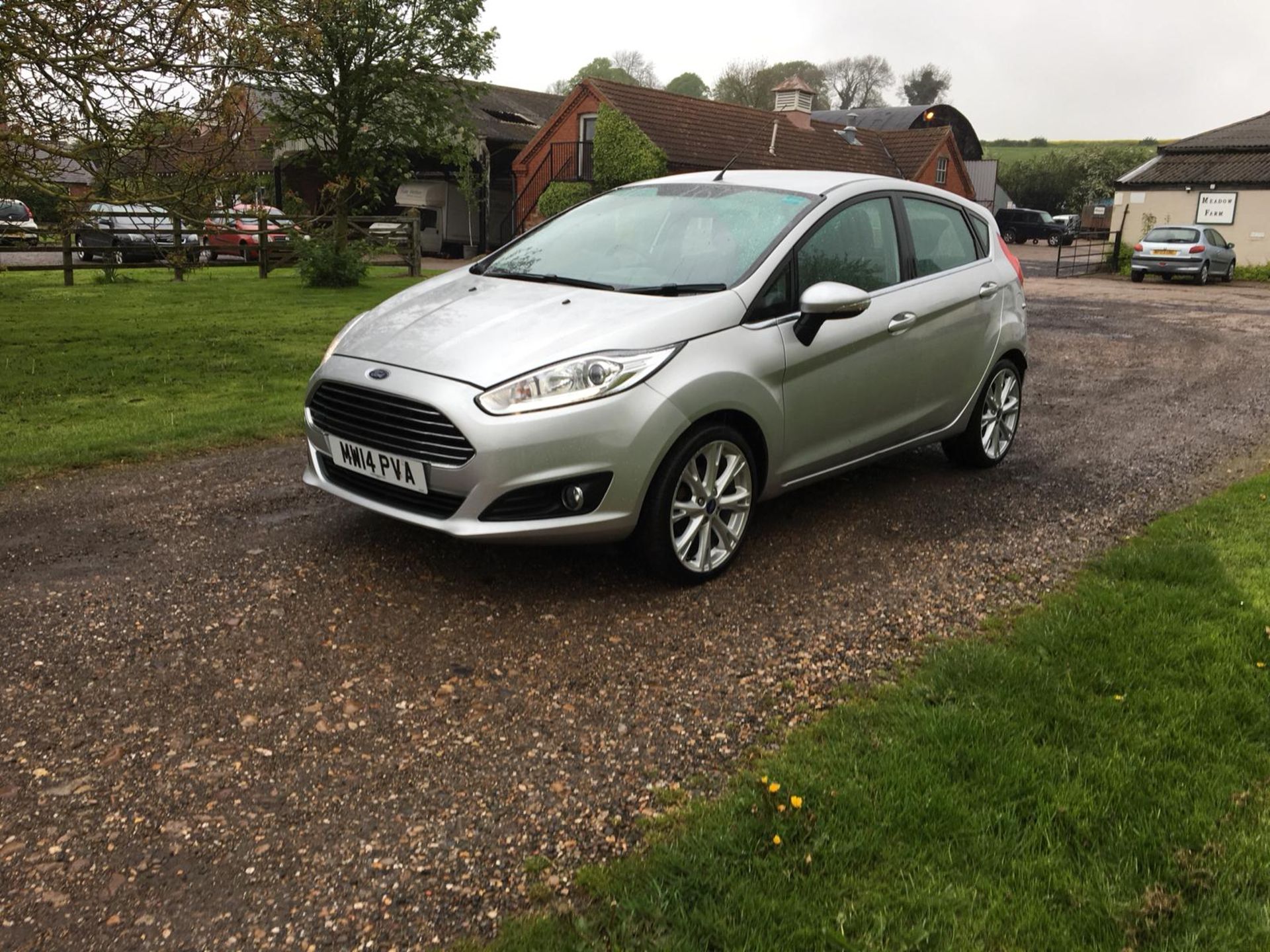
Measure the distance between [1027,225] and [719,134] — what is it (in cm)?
2770

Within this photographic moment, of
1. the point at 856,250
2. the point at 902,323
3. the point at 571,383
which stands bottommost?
the point at 571,383

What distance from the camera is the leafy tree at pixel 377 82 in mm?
22422

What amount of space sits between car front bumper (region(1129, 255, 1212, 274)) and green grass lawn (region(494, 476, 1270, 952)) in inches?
1152

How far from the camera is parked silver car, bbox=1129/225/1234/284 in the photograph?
2964 centimetres

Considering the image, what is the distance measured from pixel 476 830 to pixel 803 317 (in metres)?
2.86

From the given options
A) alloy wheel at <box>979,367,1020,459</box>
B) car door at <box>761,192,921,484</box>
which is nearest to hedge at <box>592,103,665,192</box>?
alloy wheel at <box>979,367,1020,459</box>

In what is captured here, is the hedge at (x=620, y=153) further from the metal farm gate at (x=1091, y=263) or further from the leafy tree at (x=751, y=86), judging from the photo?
the leafy tree at (x=751, y=86)

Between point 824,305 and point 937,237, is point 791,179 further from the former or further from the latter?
point 824,305

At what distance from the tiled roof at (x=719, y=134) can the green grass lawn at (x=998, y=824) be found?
1152 inches

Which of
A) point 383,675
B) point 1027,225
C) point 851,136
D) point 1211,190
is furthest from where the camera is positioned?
point 1027,225

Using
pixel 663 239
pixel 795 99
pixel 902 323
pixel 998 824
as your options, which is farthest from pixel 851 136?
pixel 998 824

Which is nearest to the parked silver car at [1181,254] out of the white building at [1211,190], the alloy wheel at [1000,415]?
the white building at [1211,190]

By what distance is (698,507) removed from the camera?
14.9ft

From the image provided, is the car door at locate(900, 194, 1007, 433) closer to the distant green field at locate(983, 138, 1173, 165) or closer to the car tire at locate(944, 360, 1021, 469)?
the car tire at locate(944, 360, 1021, 469)
